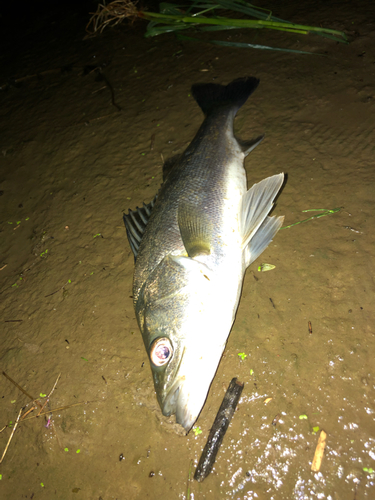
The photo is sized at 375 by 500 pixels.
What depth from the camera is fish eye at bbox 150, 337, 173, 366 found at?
202cm

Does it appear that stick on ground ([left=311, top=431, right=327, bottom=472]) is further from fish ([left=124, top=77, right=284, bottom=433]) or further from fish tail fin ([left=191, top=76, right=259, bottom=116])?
fish tail fin ([left=191, top=76, right=259, bottom=116])

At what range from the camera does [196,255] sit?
2.34 metres

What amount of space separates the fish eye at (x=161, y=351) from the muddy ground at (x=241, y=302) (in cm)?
59

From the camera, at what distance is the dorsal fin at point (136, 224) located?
2.77 meters

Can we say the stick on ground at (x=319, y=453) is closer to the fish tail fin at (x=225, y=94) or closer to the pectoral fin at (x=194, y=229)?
the pectoral fin at (x=194, y=229)

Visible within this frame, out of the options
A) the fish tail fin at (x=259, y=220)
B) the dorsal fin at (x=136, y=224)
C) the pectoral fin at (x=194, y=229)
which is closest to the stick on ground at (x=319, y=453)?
the fish tail fin at (x=259, y=220)

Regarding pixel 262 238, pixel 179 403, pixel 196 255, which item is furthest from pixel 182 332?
pixel 262 238

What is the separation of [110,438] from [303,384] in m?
1.55

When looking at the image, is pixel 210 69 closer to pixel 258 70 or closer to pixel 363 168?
pixel 258 70

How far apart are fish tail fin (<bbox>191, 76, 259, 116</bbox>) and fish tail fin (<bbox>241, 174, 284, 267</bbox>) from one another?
132cm

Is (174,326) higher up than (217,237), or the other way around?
(217,237)

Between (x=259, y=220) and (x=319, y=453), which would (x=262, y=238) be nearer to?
(x=259, y=220)

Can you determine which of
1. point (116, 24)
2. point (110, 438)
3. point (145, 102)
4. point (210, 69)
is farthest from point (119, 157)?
point (116, 24)

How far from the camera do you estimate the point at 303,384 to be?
7.36 feet
